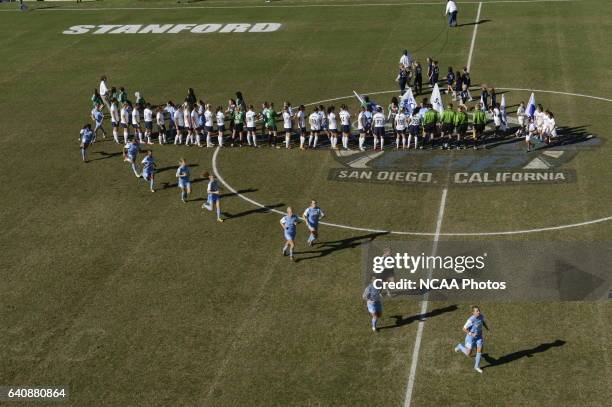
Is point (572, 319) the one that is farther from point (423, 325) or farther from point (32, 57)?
point (32, 57)

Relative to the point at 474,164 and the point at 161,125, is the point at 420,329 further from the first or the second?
A: the point at 161,125

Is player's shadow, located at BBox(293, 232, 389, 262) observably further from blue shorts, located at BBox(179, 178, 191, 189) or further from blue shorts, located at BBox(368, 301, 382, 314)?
blue shorts, located at BBox(179, 178, 191, 189)

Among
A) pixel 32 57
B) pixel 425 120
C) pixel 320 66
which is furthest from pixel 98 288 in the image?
pixel 32 57

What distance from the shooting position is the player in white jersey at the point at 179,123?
42969 mm

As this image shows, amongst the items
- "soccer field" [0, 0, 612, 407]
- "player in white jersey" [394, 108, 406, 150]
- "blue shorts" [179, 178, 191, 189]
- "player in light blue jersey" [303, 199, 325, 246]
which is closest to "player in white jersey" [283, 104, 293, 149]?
"soccer field" [0, 0, 612, 407]

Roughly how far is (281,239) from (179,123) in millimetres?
13450

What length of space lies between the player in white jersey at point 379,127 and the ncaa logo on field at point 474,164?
66 cm

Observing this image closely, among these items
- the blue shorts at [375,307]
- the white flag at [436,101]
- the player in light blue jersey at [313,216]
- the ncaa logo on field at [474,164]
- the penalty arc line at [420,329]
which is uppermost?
the white flag at [436,101]

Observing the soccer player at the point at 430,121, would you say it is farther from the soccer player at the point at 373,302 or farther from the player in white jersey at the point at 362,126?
the soccer player at the point at 373,302

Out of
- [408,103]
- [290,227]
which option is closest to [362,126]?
[408,103]

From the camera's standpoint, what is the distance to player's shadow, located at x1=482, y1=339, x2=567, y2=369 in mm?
24328

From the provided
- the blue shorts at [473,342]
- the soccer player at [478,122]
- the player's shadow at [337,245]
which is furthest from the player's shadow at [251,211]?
the blue shorts at [473,342]

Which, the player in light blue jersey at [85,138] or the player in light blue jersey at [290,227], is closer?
the player in light blue jersey at [290,227]

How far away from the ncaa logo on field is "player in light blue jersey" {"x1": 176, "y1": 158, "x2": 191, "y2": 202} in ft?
22.1
